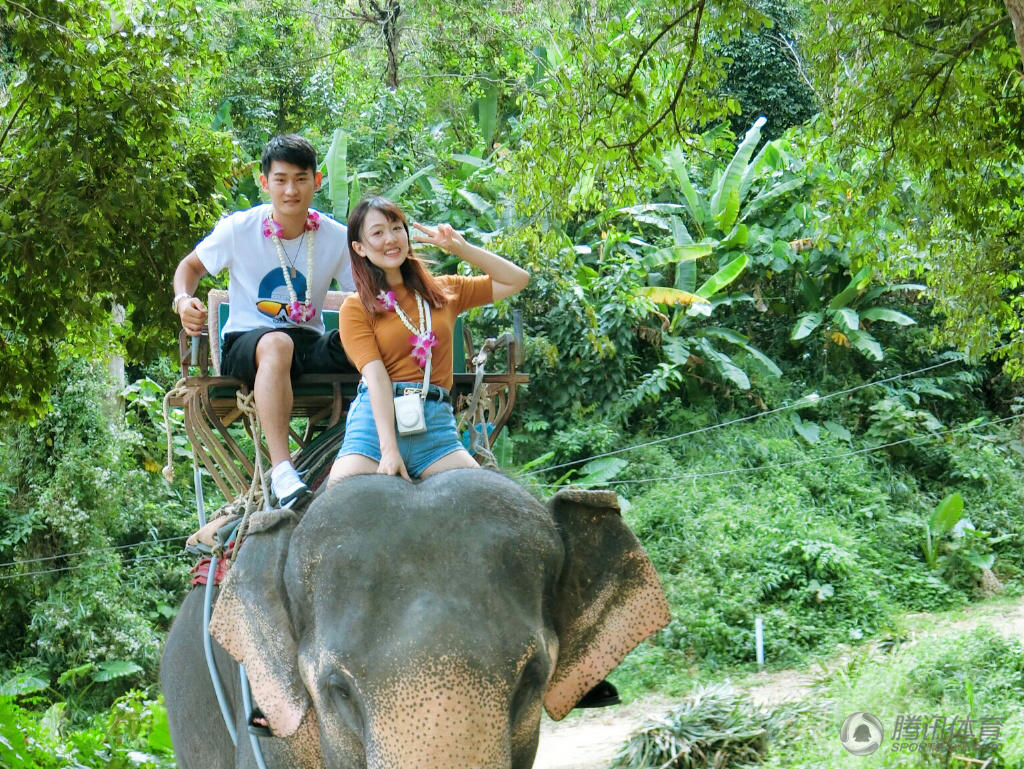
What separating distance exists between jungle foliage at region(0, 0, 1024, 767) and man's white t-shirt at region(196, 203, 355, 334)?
6.58 feet

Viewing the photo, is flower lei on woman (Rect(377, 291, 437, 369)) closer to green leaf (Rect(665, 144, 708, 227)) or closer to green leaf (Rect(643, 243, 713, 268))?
green leaf (Rect(643, 243, 713, 268))

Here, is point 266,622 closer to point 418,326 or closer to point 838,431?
point 418,326

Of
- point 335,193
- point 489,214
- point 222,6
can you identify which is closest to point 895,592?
point 489,214

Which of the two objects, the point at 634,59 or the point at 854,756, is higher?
the point at 634,59

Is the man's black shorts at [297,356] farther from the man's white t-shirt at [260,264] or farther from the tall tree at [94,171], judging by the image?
the tall tree at [94,171]

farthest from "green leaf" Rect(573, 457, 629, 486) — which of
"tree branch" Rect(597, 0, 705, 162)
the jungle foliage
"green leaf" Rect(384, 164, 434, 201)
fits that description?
"tree branch" Rect(597, 0, 705, 162)

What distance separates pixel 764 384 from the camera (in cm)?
1222

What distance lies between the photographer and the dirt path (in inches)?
288

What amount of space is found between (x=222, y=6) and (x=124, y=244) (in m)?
8.40

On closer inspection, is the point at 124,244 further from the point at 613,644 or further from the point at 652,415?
the point at 652,415

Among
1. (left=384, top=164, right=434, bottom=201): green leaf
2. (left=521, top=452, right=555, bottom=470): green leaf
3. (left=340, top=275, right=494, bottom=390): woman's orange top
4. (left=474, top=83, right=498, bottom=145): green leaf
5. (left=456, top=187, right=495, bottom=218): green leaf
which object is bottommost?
(left=521, top=452, right=555, bottom=470): green leaf

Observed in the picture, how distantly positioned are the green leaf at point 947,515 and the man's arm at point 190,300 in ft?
27.8

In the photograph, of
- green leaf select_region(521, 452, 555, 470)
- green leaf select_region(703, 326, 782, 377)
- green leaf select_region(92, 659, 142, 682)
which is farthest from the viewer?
green leaf select_region(703, 326, 782, 377)

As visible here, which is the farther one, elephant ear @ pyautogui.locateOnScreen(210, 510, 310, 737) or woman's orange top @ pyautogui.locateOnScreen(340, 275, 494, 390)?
woman's orange top @ pyautogui.locateOnScreen(340, 275, 494, 390)
